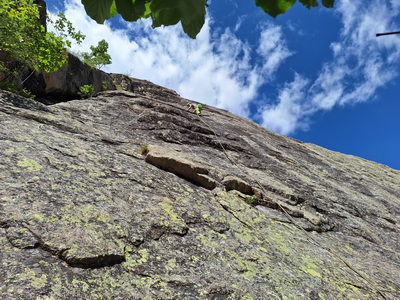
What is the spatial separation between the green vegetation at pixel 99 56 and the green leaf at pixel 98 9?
32.0 metres

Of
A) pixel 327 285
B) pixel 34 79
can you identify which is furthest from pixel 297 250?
pixel 34 79

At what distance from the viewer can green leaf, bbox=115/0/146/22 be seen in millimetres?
1692

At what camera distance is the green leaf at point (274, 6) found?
1.55 m

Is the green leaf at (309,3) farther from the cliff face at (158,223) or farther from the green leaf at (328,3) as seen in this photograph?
the cliff face at (158,223)

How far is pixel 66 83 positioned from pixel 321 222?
1427 centimetres

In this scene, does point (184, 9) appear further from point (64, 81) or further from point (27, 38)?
point (64, 81)

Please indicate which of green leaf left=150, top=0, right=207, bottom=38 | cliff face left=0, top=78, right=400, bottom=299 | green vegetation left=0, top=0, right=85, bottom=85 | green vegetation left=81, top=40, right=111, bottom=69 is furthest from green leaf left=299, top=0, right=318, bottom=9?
green vegetation left=81, top=40, right=111, bottom=69

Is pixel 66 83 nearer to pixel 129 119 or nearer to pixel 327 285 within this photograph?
pixel 129 119

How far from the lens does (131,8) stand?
1734 mm

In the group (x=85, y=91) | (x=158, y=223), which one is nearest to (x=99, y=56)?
(x=85, y=91)

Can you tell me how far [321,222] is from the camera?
8.57m

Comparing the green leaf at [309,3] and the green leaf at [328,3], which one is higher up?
the green leaf at [328,3]

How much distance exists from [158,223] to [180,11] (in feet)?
13.9

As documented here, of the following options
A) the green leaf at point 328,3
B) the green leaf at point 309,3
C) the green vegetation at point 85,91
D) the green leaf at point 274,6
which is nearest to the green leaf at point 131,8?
the green leaf at point 274,6
